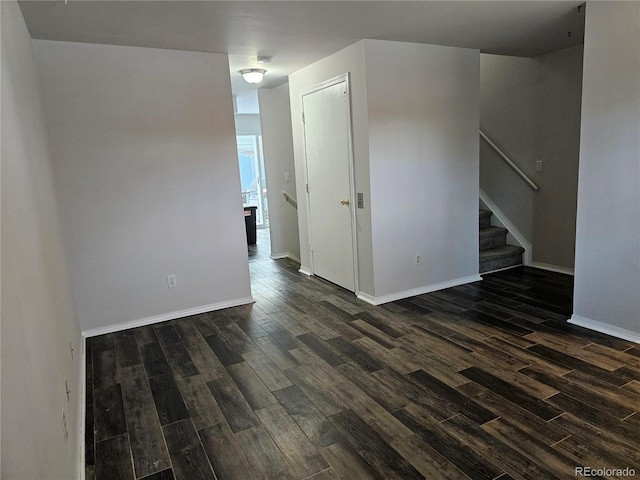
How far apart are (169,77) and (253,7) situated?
51.0 inches

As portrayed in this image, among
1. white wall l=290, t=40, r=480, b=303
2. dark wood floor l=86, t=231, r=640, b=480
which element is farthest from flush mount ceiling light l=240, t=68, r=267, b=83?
dark wood floor l=86, t=231, r=640, b=480

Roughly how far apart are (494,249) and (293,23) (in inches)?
140

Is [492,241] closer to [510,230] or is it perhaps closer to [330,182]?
[510,230]

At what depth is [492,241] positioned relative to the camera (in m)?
5.18

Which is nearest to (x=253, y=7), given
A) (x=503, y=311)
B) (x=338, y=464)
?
(x=338, y=464)

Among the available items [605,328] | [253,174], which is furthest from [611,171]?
[253,174]

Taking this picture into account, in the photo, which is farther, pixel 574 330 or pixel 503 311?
pixel 503 311

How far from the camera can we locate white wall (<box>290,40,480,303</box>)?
3.81 m

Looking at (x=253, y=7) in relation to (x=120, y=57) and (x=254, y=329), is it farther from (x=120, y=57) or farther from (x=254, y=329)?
(x=254, y=329)

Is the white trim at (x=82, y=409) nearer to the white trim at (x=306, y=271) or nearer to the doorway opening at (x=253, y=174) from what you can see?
the white trim at (x=306, y=271)

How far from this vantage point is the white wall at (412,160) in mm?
3809

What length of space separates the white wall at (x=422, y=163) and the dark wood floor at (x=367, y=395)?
21.6 inches

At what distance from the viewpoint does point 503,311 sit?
366 cm

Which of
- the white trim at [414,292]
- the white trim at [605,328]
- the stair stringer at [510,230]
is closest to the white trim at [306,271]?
the white trim at [414,292]
